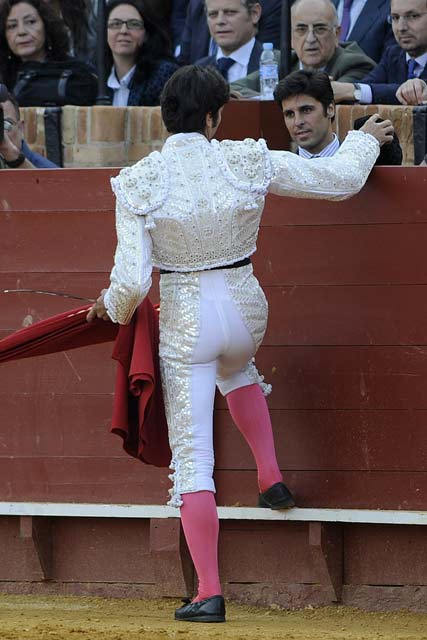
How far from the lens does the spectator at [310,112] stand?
5721 millimetres

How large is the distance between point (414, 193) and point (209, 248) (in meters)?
0.98

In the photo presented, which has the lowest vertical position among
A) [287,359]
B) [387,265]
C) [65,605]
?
[65,605]

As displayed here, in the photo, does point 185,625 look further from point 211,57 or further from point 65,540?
point 211,57

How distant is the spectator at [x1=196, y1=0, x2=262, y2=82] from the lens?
7.54m

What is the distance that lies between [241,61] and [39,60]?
1013 mm

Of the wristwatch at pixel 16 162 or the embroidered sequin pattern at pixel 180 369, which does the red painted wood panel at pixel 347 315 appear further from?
the wristwatch at pixel 16 162

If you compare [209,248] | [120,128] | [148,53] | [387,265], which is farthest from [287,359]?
Answer: [148,53]

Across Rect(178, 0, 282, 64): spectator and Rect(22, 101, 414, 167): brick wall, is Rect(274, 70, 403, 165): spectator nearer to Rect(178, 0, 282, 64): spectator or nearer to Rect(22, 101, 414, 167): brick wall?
Rect(22, 101, 414, 167): brick wall

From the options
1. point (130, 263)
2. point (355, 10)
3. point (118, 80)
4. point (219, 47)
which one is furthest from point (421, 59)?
point (130, 263)

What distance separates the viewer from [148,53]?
7562 mm

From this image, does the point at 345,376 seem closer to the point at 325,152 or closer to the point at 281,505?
Result: the point at 281,505

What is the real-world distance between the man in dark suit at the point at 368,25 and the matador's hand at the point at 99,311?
9.27 ft

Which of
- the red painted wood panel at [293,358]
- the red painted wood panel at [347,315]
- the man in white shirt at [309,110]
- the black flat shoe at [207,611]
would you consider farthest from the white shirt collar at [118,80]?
the black flat shoe at [207,611]

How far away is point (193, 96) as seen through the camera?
5.06m
